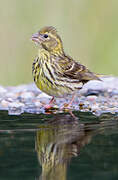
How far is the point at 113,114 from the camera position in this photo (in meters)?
4.96

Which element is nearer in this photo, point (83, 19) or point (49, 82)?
point (49, 82)

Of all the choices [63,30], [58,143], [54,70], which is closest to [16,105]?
[54,70]

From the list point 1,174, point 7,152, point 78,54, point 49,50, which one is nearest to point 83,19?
point 78,54

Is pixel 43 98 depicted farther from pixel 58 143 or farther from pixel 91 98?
pixel 58 143

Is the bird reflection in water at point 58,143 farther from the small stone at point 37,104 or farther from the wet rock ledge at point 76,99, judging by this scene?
the small stone at point 37,104

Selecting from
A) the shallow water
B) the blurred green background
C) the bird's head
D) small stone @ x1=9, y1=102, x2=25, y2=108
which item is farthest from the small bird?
the blurred green background

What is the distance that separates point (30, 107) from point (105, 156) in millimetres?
2347

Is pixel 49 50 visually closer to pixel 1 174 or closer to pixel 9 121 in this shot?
pixel 9 121

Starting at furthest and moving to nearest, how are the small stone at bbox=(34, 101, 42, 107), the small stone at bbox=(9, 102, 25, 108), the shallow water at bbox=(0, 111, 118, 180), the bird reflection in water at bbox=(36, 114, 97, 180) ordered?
the small stone at bbox=(34, 101, 42, 107) → the small stone at bbox=(9, 102, 25, 108) → the bird reflection in water at bbox=(36, 114, 97, 180) → the shallow water at bbox=(0, 111, 118, 180)

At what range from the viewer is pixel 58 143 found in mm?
3605

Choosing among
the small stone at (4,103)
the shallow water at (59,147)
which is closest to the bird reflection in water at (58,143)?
the shallow water at (59,147)

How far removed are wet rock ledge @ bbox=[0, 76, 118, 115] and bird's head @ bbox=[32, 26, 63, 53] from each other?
0.62m

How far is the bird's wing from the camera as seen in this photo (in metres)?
6.16

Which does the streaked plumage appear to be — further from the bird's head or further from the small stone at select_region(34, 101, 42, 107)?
the small stone at select_region(34, 101, 42, 107)
